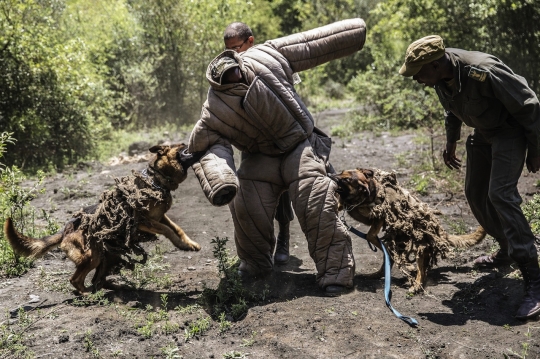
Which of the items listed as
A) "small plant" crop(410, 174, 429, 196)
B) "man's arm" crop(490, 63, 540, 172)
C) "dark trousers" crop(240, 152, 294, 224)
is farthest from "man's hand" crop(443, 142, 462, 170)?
"small plant" crop(410, 174, 429, 196)

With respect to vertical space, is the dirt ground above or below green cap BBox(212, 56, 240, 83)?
below

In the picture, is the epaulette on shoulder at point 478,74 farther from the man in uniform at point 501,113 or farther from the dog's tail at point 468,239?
the dog's tail at point 468,239

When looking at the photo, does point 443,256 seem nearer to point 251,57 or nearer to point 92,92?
point 251,57

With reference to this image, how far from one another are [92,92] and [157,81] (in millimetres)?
4649

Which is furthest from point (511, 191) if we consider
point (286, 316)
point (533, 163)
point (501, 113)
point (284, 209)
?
point (284, 209)

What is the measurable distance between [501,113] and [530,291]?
57.4 inches

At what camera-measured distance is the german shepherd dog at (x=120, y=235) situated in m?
5.34

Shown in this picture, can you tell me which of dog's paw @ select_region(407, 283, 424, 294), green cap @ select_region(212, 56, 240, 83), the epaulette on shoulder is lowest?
dog's paw @ select_region(407, 283, 424, 294)

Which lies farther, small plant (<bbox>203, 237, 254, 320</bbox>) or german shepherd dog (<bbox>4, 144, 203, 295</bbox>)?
german shepherd dog (<bbox>4, 144, 203, 295</bbox>)

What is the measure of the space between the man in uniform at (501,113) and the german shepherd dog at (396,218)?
0.89 meters

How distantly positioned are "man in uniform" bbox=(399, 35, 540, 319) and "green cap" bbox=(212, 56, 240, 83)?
1481mm

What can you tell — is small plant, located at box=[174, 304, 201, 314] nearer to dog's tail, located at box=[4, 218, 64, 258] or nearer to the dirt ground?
the dirt ground

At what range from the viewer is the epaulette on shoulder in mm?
4484

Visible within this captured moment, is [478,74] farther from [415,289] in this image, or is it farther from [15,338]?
[15,338]
